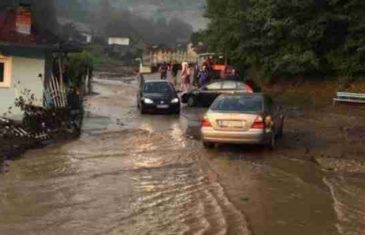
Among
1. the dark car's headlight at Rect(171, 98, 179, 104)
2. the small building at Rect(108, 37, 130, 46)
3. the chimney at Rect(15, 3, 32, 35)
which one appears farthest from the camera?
the small building at Rect(108, 37, 130, 46)

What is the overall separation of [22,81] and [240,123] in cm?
907

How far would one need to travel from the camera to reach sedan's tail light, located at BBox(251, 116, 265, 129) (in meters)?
17.2

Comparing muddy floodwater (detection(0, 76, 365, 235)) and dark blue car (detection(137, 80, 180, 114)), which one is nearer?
muddy floodwater (detection(0, 76, 365, 235))

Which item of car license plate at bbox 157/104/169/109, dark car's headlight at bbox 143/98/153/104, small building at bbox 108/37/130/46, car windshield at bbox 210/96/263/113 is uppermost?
small building at bbox 108/37/130/46

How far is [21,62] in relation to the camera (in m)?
23.3

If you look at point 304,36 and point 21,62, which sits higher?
point 304,36

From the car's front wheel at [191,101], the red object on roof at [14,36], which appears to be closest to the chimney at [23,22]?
the red object on roof at [14,36]

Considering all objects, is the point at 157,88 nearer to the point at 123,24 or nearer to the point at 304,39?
the point at 304,39

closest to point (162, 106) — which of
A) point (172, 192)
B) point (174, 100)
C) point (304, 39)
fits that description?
point (174, 100)

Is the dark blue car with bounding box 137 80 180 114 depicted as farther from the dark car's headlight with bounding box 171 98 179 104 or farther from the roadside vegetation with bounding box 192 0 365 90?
the roadside vegetation with bounding box 192 0 365 90

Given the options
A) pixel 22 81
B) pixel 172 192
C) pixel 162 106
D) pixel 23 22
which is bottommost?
pixel 172 192

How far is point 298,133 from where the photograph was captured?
2248 cm

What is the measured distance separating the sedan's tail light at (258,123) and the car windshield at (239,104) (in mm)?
368

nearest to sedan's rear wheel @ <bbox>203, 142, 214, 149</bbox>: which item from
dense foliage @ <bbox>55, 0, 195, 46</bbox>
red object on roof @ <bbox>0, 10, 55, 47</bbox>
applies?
red object on roof @ <bbox>0, 10, 55, 47</bbox>
